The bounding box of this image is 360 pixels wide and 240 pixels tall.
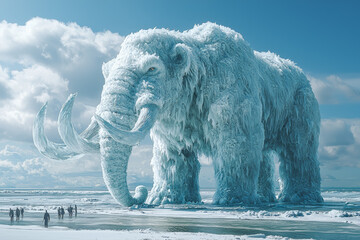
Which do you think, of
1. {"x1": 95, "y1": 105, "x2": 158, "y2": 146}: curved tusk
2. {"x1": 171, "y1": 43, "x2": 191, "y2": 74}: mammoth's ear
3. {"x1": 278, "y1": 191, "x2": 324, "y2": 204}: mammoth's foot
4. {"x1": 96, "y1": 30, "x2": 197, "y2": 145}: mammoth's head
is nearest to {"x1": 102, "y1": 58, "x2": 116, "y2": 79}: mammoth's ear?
{"x1": 96, "y1": 30, "x2": 197, "y2": 145}: mammoth's head

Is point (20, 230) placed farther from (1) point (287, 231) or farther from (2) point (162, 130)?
(2) point (162, 130)

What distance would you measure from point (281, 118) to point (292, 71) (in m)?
1.83

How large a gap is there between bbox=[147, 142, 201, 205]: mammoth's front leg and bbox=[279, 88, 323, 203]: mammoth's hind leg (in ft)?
10.7

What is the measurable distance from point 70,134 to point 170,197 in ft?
11.1

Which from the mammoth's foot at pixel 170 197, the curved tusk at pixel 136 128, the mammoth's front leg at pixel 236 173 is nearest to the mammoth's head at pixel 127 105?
the curved tusk at pixel 136 128

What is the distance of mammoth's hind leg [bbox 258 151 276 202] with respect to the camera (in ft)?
45.1

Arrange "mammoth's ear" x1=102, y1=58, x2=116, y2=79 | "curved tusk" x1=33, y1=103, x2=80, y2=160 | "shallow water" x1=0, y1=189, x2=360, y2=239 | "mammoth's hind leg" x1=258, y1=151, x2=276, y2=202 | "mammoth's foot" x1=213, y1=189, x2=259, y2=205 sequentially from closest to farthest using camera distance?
"shallow water" x1=0, y1=189, x2=360, y2=239 < "curved tusk" x1=33, y1=103, x2=80, y2=160 < "mammoth's foot" x1=213, y1=189, x2=259, y2=205 < "mammoth's ear" x1=102, y1=58, x2=116, y2=79 < "mammoth's hind leg" x1=258, y1=151, x2=276, y2=202

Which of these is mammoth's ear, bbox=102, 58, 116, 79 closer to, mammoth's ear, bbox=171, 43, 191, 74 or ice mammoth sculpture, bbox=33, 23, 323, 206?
ice mammoth sculpture, bbox=33, 23, 323, 206

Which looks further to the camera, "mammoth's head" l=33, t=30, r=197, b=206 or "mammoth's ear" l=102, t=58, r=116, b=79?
"mammoth's ear" l=102, t=58, r=116, b=79

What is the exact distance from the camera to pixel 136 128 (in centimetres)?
905

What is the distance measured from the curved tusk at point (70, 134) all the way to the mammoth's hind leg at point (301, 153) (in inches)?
256

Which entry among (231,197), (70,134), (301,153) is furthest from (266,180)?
(70,134)

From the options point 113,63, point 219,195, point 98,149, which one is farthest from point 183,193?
point 113,63

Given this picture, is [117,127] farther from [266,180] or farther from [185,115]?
[266,180]
